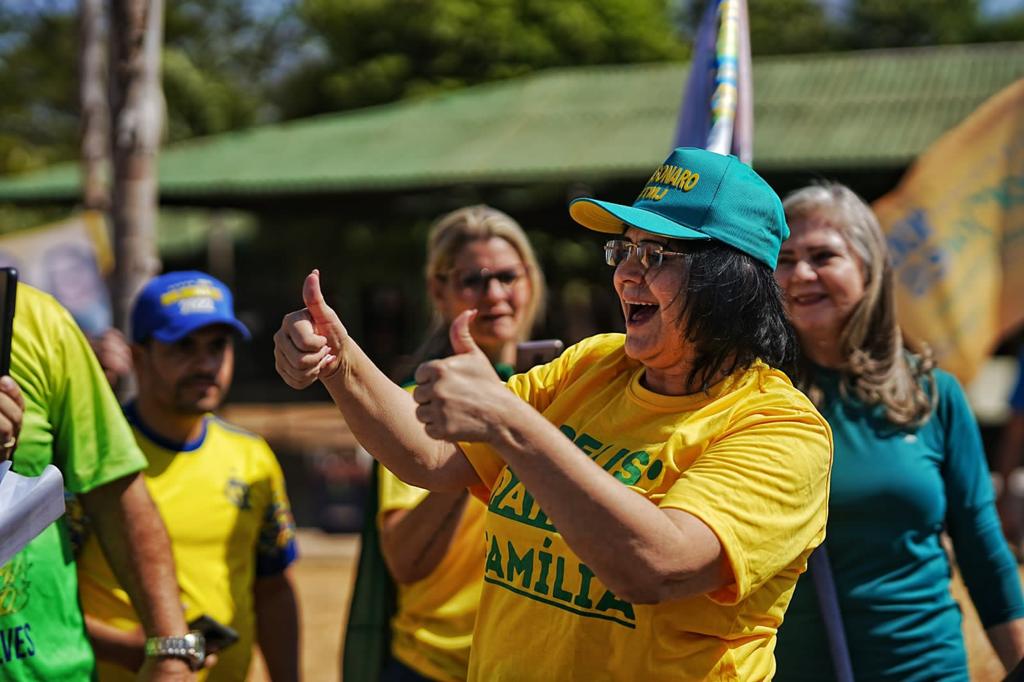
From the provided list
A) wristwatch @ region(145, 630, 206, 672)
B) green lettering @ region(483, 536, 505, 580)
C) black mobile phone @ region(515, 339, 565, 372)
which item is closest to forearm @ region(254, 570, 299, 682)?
wristwatch @ region(145, 630, 206, 672)

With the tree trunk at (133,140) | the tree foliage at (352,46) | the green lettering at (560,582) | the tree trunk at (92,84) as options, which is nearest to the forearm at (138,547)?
the green lettering at (560,582)

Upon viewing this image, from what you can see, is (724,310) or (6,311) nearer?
(724,310)

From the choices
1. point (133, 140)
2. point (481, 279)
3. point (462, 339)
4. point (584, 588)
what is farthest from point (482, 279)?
point (133, 140)

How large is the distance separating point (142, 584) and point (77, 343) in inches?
21.3

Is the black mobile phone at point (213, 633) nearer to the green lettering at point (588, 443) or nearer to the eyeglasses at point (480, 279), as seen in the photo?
the eyeglasses at point (480, 279)

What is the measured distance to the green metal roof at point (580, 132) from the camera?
13766mm

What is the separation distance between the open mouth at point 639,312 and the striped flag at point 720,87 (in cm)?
85

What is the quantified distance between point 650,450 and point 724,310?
251 millimetres

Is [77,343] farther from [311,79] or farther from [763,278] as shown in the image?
[311,79]

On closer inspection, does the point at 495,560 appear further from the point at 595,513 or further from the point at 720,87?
the point at 720,87

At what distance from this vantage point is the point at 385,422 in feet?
7.26

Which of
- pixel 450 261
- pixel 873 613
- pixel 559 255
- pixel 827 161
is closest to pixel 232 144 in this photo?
pixel 827 161

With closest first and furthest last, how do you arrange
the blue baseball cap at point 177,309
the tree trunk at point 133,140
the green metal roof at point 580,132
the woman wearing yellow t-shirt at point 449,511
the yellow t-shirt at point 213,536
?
the woman wearing yellow t-shirt at point 449,511, the yellow t-shirt at point 213,536, the blue baseball cap at point 177,309, the tree trunk at point 133,140, the green metal roof at point 580,132

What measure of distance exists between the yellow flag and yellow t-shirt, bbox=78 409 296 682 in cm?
208
